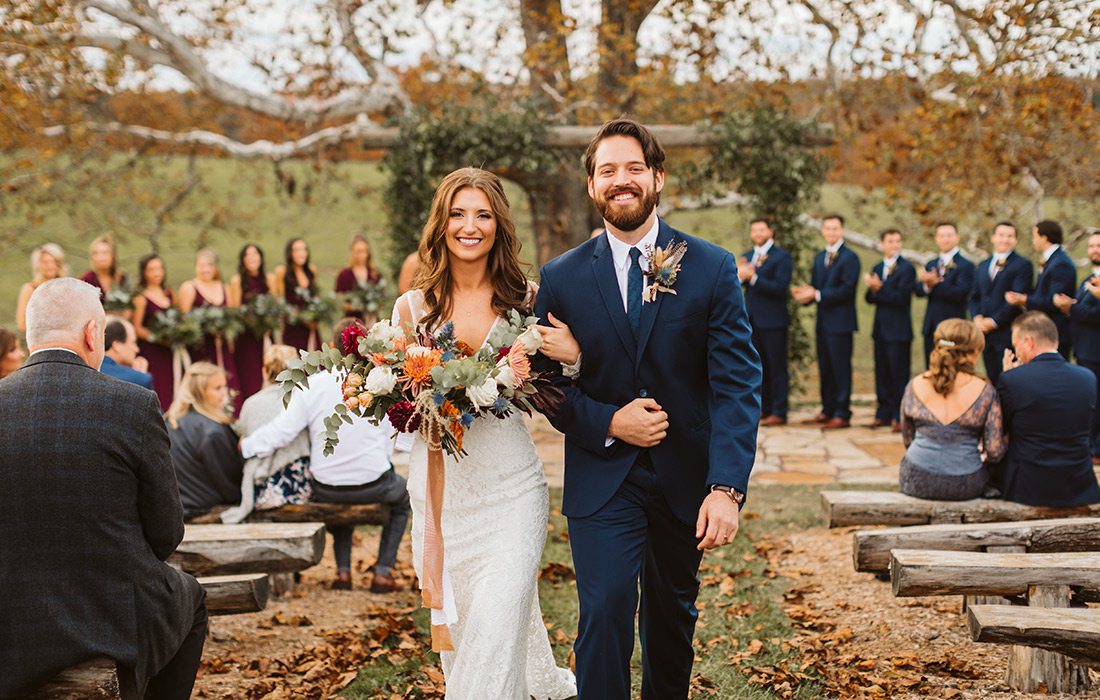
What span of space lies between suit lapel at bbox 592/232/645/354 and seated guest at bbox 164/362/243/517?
3.54m

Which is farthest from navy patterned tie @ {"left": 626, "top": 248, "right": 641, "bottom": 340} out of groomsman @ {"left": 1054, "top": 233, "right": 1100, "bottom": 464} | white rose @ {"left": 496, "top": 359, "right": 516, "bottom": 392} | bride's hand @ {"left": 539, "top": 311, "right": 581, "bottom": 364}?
groomsman @ {"left": 1054, "top": 233, "right": 1100, "bottom": 464}

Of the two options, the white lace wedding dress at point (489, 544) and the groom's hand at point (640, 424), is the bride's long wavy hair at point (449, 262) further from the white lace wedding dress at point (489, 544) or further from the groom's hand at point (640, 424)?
the groom's hand at point (640, 424)

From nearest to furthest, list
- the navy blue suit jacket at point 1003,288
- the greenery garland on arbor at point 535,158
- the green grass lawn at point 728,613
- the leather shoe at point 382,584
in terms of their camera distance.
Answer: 1. the green grass lawn at point 728,613
2. the leather shoe at point 382,584
3. the navy blue suit jacket at point 1003,288
4. the greenery garland on arbor at point 535,158

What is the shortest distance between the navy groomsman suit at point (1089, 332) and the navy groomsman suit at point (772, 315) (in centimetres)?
332

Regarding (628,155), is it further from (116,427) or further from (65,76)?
(65,76)

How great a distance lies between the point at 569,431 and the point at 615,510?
32cm

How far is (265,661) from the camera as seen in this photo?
5559 millimetres

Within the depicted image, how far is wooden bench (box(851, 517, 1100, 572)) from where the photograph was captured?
206 inches

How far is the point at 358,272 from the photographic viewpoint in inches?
497

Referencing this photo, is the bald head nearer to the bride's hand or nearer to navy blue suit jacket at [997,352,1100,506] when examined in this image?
the bride's hand

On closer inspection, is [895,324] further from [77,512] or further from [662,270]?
[77,512]

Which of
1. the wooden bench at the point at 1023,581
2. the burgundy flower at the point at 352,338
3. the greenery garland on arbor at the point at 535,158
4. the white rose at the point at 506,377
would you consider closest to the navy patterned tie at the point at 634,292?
the white rose at the point at 506,377

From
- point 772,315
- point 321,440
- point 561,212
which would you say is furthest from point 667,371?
point 561,212

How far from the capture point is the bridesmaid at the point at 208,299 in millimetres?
11148
